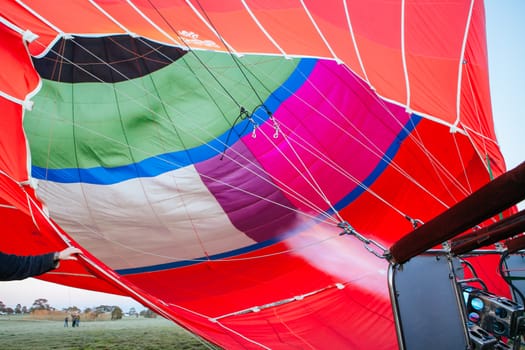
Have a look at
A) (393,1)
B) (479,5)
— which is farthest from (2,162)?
(479,5)

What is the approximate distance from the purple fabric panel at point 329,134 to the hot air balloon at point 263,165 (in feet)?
0.04

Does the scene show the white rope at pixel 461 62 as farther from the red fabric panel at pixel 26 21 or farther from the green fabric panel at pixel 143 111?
the red fabric panel at pixel 26 21

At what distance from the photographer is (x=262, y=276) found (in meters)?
3.96

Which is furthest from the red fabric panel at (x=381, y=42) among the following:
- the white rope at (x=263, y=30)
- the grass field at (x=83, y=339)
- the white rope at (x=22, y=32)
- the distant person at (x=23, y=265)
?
the grass field at (x=83, y=339)

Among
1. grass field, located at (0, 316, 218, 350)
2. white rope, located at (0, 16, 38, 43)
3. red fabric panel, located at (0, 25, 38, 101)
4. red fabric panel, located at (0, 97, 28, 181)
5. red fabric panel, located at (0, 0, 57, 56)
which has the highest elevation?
red fabric panel, located at (0, 0, 57, 56)

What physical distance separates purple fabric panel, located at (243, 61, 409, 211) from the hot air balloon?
0.04 ft

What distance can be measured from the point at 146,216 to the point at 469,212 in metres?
3.67

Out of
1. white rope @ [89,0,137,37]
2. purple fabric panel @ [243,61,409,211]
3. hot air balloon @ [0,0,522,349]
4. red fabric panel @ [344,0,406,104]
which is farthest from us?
purple fabric panel @ [243,61,409,211]

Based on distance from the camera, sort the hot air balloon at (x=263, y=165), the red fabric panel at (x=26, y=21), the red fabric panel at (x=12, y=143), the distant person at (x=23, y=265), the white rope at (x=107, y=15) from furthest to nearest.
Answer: the hot air balloon at (x=263, y=165), the white rope at (x=107, y=15), the red fabric panel at (x=26, y=21), the red fabric panel at (x=12, y=143), the distant person at (x=23, y=265)

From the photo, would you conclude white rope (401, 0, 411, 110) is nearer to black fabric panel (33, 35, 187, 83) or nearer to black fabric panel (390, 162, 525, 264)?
black fabric panel (390, 162, 525, 264)

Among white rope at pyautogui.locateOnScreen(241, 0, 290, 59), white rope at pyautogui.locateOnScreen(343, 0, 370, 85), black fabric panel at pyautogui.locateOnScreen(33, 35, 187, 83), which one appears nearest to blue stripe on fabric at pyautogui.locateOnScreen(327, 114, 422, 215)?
white rope at pyautogui.locateOnScreen(343, 0, 370, 85)

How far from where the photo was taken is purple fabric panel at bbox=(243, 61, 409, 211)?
12.3 feet

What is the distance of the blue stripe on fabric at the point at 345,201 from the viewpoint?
3.79m

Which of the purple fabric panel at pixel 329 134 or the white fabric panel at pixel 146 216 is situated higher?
the purple fabric panel at pixel 329 134
